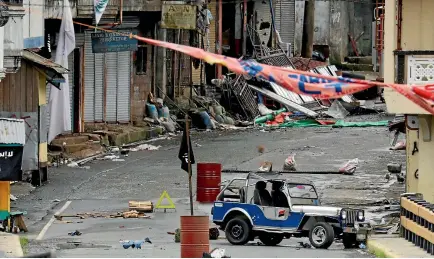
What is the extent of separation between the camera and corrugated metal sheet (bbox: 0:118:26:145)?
86.8 ft

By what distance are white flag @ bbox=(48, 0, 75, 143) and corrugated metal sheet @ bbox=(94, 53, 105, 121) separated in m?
6.41

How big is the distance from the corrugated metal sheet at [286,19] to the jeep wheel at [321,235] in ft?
123

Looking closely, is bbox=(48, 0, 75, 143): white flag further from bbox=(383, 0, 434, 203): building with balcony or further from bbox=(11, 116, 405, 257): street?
bbox=(383, 0, 434, 203): building with balcony

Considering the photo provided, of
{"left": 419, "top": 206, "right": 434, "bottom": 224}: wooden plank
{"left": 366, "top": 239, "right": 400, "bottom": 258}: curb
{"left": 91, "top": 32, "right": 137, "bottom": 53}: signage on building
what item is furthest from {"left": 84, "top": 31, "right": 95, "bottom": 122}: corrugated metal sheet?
{"left": 419, "top": 206, "right": 434, "bottom": 224}: wooden plank

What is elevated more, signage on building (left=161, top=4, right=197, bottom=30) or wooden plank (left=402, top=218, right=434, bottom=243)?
signage on building (left=161, top=4, right=197, bottom=30)

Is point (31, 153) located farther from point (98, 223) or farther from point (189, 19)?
→ point (189, 19)

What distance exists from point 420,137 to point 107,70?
19.6m

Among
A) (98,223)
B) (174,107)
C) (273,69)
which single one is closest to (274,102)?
(174,107)

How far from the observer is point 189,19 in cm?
4316

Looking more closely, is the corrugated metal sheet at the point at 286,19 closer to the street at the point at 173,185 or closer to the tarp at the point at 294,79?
the street at the point at 173,185

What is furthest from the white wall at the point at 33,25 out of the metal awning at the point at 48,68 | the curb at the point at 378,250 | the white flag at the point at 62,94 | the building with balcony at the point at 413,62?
the curb at the point at 378,250

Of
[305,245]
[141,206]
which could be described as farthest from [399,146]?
[305,245]

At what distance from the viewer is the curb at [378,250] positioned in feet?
69.6

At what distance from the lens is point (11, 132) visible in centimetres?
2672
